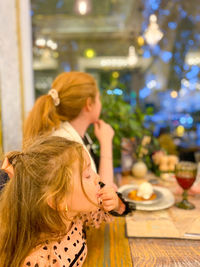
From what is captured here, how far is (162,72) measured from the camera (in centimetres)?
350

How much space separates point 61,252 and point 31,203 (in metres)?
0.16

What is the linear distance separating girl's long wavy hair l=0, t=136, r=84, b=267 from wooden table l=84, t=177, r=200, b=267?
0.59 ft

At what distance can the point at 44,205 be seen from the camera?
64 centimetres

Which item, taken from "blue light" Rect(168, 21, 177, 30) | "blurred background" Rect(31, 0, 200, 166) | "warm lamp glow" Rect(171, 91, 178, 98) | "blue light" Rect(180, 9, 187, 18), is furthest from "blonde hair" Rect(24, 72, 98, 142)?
"blue light" Rect(180, 9, 187, 18)

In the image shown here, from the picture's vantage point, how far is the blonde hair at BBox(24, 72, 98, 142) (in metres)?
1.27

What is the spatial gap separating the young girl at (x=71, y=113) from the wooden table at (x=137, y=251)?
0.40 m

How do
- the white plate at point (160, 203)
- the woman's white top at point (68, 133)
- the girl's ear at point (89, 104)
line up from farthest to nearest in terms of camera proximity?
the girl's ear at point (89, 104)
the woman's white top at point (68, 133)
the white plate at point (160, 203)

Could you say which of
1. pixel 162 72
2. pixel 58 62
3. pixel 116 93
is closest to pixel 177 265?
pixel 116 93

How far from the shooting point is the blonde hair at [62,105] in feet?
4.18

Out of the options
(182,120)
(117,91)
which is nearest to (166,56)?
(182,120)

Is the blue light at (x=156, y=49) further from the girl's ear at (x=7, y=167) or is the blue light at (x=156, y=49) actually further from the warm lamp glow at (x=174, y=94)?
the girl's ear at (x=7, y=167)

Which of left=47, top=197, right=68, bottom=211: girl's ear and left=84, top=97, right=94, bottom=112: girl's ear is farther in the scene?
left=84, top=97, right=94, bottom=112: girl's ear

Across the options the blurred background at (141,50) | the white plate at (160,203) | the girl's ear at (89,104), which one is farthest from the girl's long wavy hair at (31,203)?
the blurred background at (141,50)

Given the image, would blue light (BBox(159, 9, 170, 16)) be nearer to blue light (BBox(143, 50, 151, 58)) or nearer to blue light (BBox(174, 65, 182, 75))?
blue light (BBox(143, 50, 151, 58))
